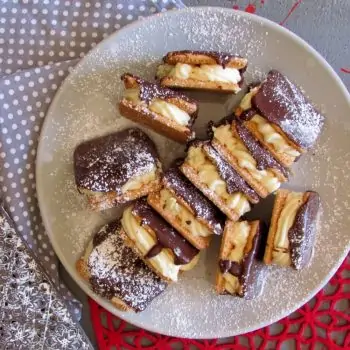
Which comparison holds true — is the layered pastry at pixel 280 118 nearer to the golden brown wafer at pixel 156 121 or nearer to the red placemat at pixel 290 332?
the golden brown wafer at pixel 156 121

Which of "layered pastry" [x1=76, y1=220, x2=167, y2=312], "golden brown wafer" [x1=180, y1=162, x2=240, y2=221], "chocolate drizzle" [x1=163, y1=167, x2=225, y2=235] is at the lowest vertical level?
"layered pastry" [x1=76, y1=220, x2=167, y2=312]

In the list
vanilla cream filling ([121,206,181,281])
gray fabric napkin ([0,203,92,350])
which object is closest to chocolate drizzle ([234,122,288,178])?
vanilla cream filling ([121,206,181,281])

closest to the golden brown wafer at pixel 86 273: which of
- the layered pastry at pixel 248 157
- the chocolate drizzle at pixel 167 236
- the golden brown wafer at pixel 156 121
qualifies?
the chocolate drizzle at pixel 167 236

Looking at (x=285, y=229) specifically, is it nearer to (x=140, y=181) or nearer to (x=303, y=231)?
(x=303, y=231)

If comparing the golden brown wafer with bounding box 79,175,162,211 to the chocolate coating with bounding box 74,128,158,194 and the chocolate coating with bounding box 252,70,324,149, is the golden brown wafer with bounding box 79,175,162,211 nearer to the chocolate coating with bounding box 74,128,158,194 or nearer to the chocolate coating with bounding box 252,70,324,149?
the chocolate coating with bounding box 74,128,158,194

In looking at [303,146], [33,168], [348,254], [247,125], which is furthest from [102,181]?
[348,254]

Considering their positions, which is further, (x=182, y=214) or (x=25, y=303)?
(x=25, y=303)

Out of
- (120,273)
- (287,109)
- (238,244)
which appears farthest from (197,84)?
(120,273)
